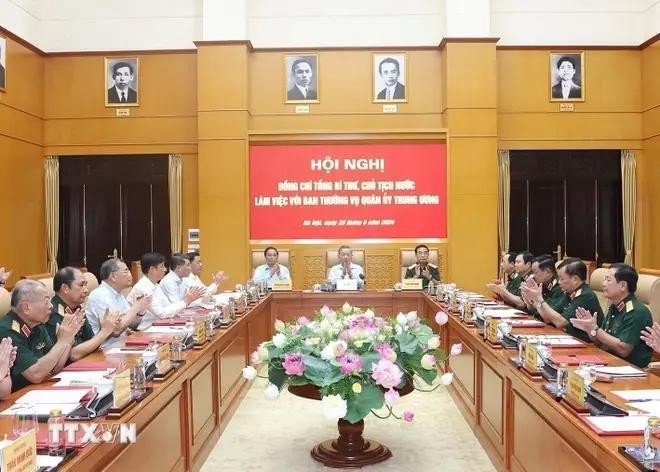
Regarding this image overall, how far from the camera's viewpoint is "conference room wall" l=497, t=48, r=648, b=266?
8836 millimetres

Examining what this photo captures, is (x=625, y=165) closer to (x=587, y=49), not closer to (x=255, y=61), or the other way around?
(x=587, y=49)

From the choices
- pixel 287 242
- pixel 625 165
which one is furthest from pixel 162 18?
pixel 625 165

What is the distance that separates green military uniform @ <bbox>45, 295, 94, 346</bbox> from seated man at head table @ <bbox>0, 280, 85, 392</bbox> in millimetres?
300

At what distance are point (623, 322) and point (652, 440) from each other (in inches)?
72.5

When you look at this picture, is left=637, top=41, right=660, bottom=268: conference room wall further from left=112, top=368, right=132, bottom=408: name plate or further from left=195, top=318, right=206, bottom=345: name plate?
left=112, top=368, right=132, bottom=408: name plate

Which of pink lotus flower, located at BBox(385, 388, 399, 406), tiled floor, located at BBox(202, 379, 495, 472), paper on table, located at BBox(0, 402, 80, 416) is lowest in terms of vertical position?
tiled floor, located at BBox(202, 379, 495, 472)

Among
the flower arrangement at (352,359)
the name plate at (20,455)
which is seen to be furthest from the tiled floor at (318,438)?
the name plate at (20,455)

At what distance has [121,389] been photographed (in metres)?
2.12

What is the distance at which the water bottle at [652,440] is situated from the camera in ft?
5.04

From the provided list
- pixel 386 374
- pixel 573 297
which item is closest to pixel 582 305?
pixel 573 297

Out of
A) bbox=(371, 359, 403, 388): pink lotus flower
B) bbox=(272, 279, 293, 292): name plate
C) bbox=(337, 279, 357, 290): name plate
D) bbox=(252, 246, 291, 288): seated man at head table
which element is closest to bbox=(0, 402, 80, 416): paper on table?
bbox=(371, 359, 403, 388): pink lotus flower

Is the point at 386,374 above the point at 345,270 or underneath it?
underneath

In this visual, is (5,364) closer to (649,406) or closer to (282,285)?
(649,406)

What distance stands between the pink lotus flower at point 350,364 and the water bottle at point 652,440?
4.35 ft
